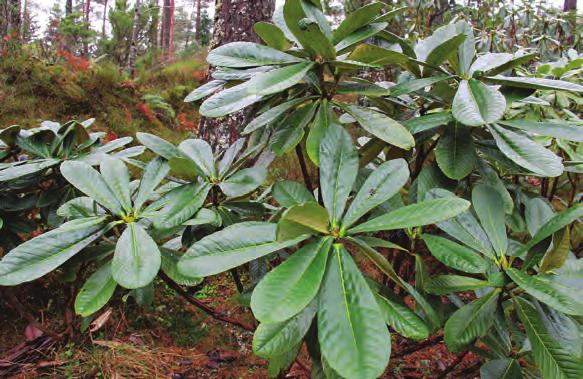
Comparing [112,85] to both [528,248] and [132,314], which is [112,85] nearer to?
[132,314]

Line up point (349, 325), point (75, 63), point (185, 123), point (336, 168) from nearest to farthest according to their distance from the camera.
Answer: point (349, 325) → point (336, 168) → point (75, 63) → point (185, 123)

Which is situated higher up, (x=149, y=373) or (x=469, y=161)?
(x=469, y=161)

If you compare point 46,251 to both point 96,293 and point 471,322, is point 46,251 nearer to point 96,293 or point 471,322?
point 96,293

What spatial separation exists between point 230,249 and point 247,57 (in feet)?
1.40

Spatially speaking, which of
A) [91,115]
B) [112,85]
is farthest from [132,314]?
[112,85]

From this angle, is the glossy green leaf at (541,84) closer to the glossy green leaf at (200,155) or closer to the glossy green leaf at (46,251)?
the glossy green leaf at (200,155)

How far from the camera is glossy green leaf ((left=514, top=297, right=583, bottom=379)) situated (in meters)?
0.59

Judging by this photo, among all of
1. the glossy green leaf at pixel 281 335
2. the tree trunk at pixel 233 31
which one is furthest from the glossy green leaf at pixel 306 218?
the tree trunk at pixel 233 31

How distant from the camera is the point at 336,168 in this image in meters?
0.75

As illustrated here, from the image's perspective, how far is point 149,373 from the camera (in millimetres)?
1551

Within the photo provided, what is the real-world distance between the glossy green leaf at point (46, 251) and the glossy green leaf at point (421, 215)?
1.75 feet

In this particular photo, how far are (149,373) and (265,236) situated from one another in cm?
124

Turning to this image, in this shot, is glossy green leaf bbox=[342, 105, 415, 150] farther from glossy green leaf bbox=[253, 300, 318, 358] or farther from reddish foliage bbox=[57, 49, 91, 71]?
reddish foliage bbox=[57, 49, 91, 71]

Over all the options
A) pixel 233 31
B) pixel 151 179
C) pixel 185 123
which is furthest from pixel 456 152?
pixel 185 123
